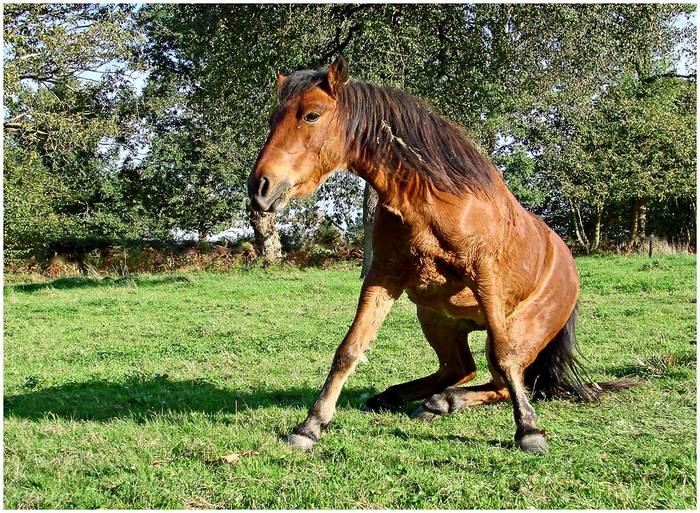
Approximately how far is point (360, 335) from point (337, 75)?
1787 mm

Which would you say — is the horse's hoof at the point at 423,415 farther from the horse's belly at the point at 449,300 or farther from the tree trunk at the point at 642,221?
the tree trunk at the point at 642,221

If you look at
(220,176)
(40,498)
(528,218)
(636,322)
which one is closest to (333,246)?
(220,176)

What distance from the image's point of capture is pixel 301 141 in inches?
168

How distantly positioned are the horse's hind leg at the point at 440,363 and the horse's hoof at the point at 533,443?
141cm

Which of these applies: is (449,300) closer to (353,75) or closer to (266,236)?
(353,75)

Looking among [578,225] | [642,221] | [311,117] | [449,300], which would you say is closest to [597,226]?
[578,225]

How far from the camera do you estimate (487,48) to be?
55.9 ft

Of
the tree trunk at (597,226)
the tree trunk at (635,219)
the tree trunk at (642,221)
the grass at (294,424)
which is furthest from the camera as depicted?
the tree trunk at (642,221)

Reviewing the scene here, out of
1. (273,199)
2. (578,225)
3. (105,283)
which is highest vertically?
(578,225)

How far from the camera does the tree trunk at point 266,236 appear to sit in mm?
27078

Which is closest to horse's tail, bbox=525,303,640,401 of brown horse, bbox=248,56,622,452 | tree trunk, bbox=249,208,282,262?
brown horse, bbox=248,56,622,452

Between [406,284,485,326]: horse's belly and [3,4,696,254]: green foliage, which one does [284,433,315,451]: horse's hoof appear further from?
[3,4,696,254]: green foliage

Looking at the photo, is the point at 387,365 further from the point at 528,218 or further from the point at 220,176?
the point at 220,176

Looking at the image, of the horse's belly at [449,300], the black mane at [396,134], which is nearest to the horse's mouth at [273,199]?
the black mane at [396,134]
